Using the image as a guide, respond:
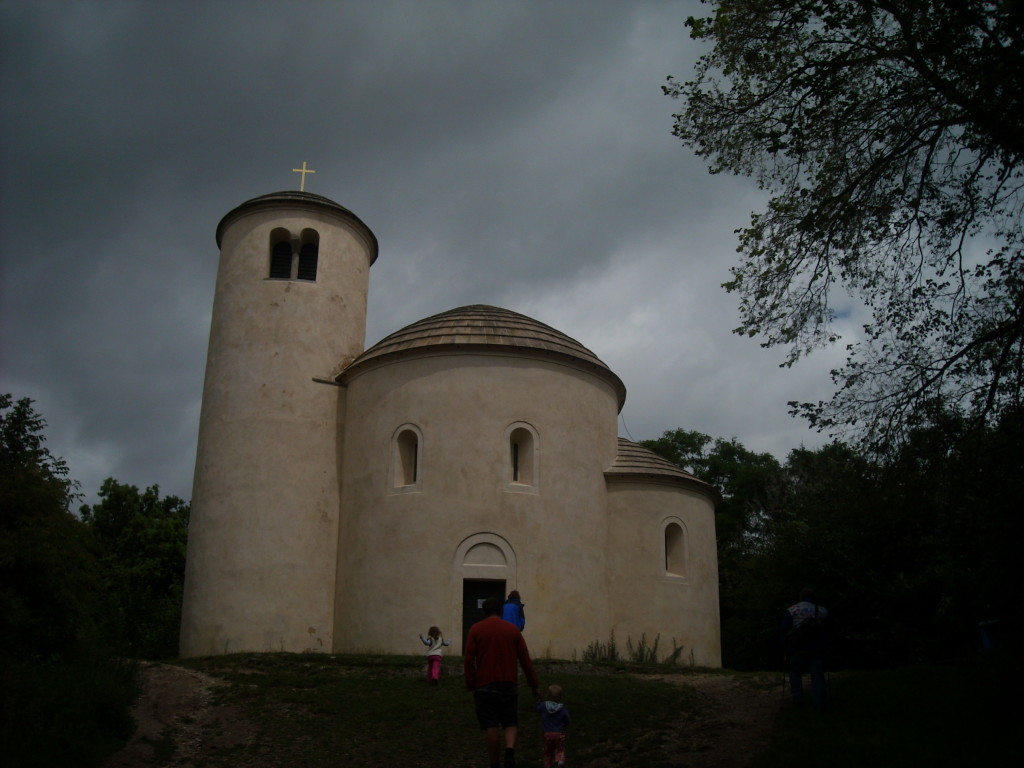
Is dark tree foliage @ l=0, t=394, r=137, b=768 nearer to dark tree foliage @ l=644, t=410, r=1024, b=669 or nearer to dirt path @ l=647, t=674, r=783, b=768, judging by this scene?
dirt path @ l=647, t=674, r=783, b=768

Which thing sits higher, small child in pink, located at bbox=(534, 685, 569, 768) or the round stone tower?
the round stone tower

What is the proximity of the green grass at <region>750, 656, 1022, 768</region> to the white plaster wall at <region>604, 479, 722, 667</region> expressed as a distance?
1013cm

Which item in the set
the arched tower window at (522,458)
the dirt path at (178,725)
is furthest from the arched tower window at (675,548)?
the dirt path at (178,725)

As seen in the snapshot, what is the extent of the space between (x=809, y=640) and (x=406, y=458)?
12517 mm

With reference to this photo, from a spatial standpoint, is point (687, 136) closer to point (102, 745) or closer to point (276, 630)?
point (102, 745)

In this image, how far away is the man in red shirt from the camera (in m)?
9.27

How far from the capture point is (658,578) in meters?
24.1

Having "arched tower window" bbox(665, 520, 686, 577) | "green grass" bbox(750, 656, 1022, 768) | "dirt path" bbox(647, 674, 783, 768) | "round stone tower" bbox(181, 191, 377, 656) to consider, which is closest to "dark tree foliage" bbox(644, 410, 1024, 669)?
"green grass" bbox(750, 656, 1022, 768)

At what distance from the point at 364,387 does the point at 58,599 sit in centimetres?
1016

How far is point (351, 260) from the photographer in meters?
26.9

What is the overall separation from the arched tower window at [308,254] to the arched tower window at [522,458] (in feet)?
24.7

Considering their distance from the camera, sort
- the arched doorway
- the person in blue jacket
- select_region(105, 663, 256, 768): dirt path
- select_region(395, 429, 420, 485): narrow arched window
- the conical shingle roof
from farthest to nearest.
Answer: the conical shingle roof, select_region(395, 429, 420, 485): narrow arched window, the arched doorway, the person in blue jacket, select_region(105, 663, 256, 768): dirt path

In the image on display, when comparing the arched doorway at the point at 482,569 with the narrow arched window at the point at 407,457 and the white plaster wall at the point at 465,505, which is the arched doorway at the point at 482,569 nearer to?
the white plaster wall at the point at 465,505

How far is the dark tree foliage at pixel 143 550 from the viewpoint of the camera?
37.3 meters
